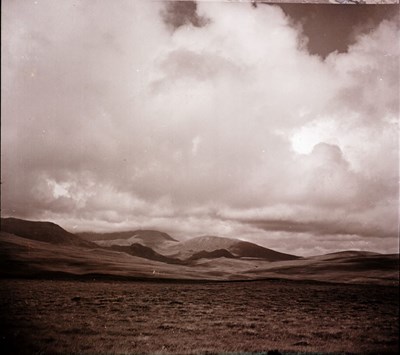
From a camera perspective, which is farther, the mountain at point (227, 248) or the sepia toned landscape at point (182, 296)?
the mountain at point (227, 248)

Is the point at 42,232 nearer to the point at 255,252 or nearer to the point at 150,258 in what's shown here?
the point at 150,258

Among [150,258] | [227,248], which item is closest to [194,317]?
[227,248]

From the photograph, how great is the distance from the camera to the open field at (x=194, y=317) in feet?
20.6

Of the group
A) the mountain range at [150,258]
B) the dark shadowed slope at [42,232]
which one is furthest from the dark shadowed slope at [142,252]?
the dark shadowed slope at [42,232]

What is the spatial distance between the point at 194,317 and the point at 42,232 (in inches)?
171

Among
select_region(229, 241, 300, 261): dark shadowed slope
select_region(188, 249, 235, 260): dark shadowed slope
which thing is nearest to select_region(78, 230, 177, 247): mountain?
select_region(188, 249, 235, 260): dark shadowed slope

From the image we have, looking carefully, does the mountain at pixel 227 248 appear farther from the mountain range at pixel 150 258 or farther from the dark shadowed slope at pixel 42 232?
the dark shadowed slope at pixel 42 232

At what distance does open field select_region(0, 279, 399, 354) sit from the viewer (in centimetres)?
628

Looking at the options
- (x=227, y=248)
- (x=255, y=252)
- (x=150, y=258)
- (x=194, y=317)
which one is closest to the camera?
(x=194, y=317)

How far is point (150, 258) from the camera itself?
8773mm

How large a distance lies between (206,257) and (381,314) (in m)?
4.24

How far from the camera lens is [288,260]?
859 cm

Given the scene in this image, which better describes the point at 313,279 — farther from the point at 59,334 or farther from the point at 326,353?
the point at 59,334

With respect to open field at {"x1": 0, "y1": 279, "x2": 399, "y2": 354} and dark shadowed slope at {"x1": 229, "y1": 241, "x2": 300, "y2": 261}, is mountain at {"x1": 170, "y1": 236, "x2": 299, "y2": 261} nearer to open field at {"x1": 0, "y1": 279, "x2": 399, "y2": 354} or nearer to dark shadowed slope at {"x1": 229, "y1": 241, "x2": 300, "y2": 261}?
dark shadowed slope at {"x1": 229, "y1": 241, "x2": 300, "y2": 261}
